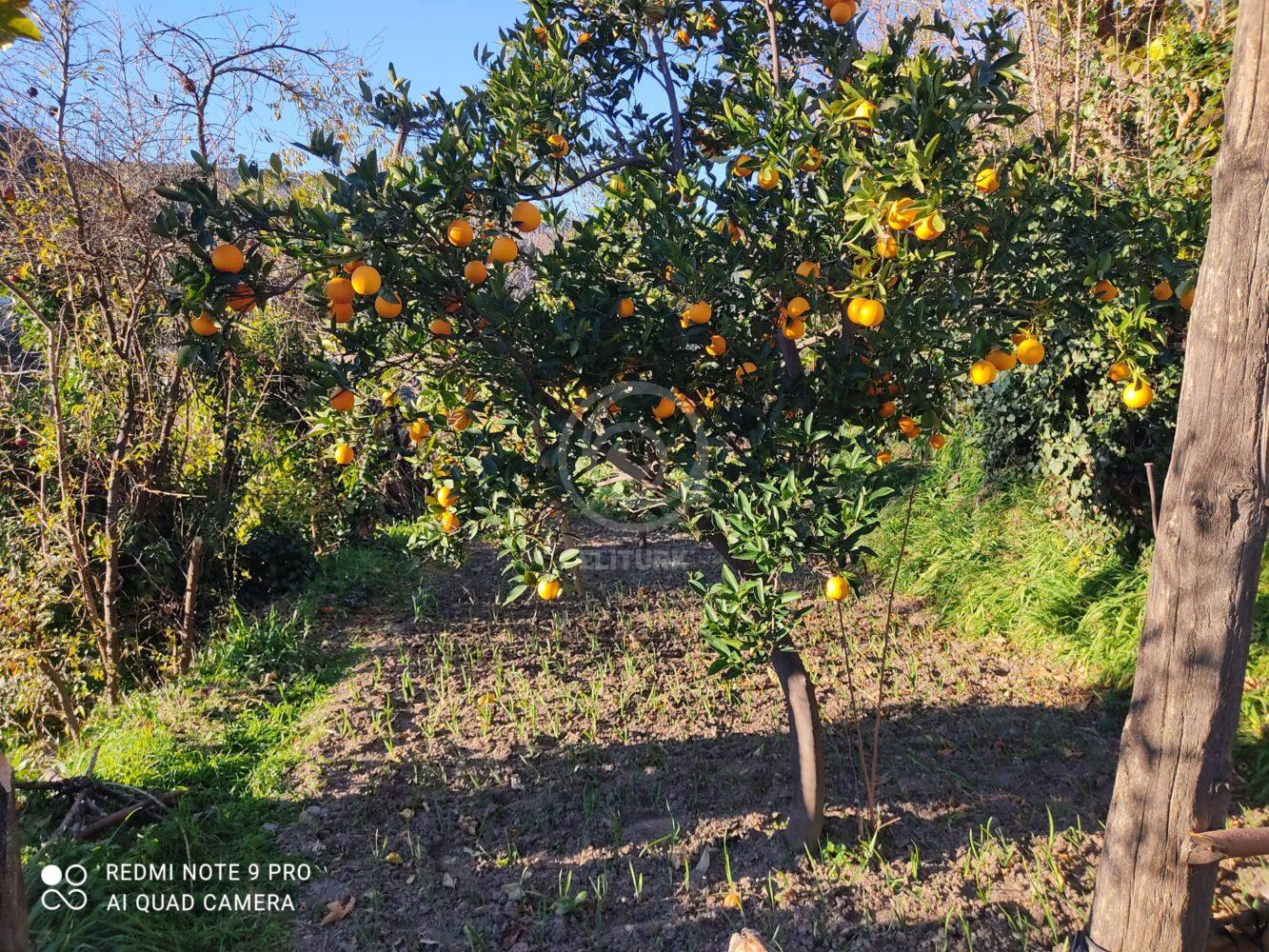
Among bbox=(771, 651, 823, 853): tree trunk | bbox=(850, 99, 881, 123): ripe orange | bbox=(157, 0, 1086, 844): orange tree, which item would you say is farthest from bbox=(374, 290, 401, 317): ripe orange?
bbox=(771, 651, 823, 853): tree trunk

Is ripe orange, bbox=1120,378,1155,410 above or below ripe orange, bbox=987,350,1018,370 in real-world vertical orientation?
below

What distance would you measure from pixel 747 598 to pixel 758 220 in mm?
1132

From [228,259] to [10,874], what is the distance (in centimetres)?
126

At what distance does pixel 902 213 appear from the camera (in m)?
1.82

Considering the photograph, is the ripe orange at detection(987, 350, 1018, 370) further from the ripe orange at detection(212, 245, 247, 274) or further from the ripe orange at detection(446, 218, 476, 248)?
the ripe orange at detection(212, 245, 247, 274)

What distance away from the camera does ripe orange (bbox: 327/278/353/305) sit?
1764mm

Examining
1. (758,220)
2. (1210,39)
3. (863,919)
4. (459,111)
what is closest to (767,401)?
(758,220)

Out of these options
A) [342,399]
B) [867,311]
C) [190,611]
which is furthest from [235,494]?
[867,311]

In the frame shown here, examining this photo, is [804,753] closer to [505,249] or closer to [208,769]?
[505,249]

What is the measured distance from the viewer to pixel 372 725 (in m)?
3.41

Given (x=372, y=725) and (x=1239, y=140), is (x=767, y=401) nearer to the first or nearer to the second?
(x=1239, y=140)

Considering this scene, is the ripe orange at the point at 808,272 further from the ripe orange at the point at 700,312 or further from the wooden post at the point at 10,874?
the wooden post at the point at 10,874

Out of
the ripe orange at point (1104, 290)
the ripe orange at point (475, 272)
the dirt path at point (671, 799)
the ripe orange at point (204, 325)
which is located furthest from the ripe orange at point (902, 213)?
the dirt path at point (671, 799)

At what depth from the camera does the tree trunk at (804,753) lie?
2.53m
